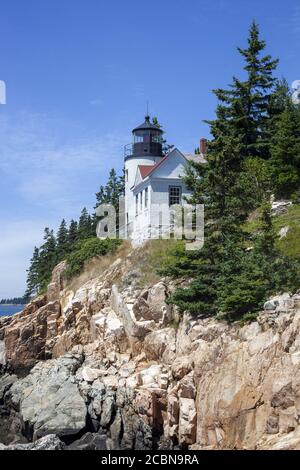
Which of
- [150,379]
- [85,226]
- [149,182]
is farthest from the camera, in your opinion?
[85,226]

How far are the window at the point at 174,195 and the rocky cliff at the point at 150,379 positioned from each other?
4.66 m

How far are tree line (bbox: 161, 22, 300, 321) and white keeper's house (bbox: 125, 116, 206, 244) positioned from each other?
360 centimetres

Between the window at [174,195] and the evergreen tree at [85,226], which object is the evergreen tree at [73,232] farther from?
the window at [174,195]

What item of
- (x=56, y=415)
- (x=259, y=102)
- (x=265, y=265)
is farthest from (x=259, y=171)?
(x=56, y=415)

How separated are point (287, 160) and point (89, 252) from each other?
13617 mm

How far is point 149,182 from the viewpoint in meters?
36.4

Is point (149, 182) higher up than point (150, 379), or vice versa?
point (149, 182)

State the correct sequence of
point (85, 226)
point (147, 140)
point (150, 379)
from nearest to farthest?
point (150, 379), point (147, 140), point (85, 226)

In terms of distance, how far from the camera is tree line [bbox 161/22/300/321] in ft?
68.8

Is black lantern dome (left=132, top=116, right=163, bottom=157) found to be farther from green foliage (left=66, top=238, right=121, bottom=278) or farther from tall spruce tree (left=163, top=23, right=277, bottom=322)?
tall spruce tree (left=163, top=23, right=277, bottom=322)

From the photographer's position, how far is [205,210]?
2438 cm

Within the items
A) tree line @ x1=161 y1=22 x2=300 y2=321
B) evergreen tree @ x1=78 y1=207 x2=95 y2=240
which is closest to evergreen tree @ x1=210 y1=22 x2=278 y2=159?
A: tree line @ x1=161 y1=22 x2=300 y2=321

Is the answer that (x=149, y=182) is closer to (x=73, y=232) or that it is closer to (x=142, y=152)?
(x=142, y=152)

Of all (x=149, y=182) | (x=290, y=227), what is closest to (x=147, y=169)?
(x=149, y=182)
